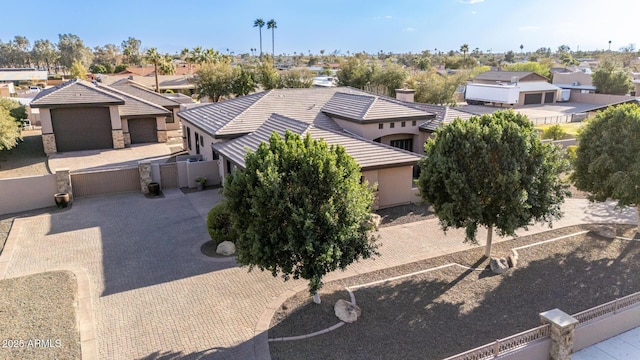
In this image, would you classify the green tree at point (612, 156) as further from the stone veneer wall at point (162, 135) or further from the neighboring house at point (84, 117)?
the stone veneer wall at point (162, 135)

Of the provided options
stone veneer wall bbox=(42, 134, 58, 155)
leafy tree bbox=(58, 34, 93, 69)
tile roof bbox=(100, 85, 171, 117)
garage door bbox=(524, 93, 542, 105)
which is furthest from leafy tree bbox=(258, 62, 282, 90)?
leafy tree bbox=(58, 34, 93, 69)

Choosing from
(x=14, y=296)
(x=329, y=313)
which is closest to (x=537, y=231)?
(x=329, y=313)

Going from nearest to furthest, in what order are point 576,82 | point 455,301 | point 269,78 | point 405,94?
point 455,301 → point 405,94 → point 269,78 → point 576,82

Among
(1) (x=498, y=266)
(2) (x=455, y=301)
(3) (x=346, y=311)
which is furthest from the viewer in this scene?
(1) (x=498, y=266)

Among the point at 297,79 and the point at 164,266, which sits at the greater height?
the point at 297,79

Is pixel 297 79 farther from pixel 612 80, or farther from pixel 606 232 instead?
pixel 612 80

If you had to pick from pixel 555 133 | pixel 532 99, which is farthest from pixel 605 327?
pixel 532 99

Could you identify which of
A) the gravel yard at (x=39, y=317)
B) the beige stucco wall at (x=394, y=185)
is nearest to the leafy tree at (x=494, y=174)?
the beige stucco wall at (x=394, y=185)
